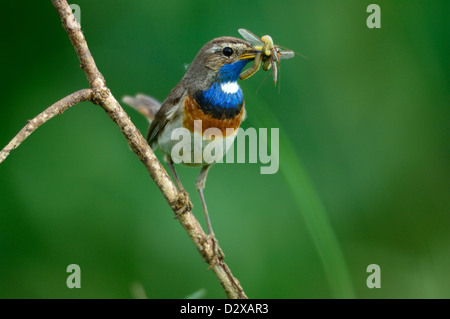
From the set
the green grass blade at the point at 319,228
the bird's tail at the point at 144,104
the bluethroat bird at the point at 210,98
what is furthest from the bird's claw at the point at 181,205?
the bird's tail at the point at 144,104

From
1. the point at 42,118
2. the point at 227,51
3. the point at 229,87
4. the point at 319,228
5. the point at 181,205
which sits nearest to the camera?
the point at 42,118

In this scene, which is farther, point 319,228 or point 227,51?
point 227,51

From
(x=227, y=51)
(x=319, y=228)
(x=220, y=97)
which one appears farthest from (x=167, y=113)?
(x=319, y=228)

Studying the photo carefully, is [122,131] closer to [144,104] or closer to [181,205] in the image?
[181,205]

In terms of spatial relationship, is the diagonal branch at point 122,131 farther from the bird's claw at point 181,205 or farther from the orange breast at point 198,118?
the orange breast at point 198,118

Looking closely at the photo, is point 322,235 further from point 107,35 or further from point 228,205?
point 107,35

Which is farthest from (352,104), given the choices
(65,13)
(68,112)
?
(65,13)

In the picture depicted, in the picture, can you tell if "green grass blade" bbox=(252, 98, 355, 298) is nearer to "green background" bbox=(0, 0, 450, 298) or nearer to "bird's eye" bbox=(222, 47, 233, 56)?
"bird's eye" bbox=(222, 47, 233, 56)
